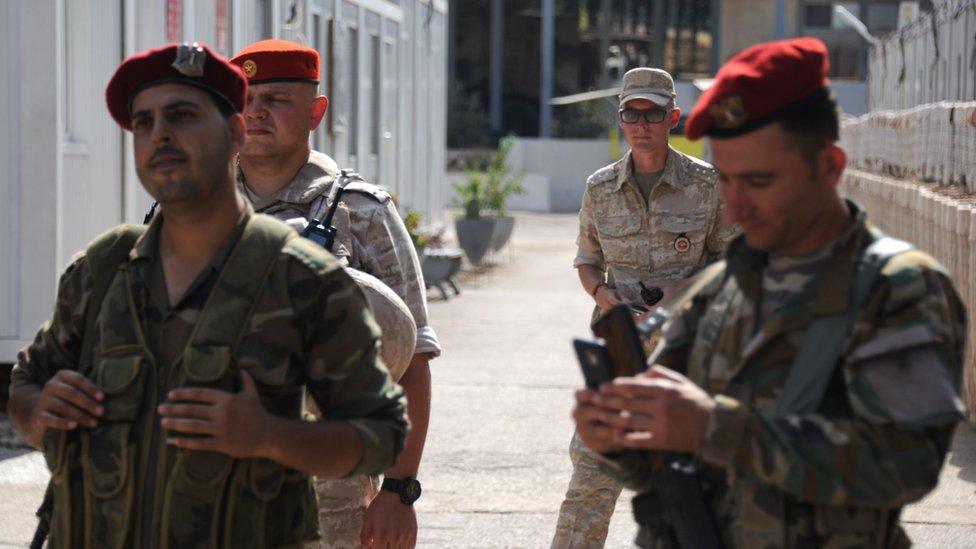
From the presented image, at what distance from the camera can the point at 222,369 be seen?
2.73 meters

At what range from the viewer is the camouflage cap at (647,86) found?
19.6ft

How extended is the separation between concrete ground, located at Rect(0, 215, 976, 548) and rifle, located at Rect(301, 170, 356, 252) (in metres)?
2.74

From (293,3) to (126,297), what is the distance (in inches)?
460

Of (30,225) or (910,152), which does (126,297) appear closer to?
(30,225)

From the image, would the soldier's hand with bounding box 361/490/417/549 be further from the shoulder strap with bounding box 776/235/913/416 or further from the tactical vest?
the shoulder strap with bounding box 776/235/913/416

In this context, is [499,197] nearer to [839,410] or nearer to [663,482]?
[663,482]

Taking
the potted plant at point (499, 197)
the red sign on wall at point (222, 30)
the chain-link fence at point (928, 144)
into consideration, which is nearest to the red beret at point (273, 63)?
the chain-link fence at point (928, 144)

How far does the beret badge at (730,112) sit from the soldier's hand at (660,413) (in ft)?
1.41

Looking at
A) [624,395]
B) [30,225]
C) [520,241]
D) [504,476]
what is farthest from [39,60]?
[520,241]

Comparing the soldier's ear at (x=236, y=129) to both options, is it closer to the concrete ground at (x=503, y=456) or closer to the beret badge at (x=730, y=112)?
the beret badge at (x=730, y=112)

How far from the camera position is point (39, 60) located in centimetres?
904

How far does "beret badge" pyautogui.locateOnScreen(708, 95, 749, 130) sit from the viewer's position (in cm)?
256

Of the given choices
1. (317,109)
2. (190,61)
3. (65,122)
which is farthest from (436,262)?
(190,61)

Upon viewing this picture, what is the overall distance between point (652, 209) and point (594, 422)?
3.50 metres
